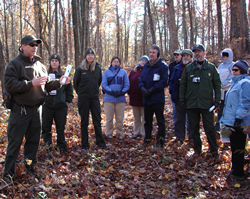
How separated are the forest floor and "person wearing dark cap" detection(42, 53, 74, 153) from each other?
30 cm

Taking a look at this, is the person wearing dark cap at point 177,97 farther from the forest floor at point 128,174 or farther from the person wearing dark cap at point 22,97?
the person wearing dark cap at point 22,97

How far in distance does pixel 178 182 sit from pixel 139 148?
1.99m

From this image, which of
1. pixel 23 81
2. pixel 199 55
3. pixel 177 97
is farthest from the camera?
pixel 177 97

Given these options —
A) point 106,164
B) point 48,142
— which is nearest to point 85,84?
point 48,142

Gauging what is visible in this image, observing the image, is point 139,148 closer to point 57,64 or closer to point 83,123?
point 83,123

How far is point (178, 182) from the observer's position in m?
3.96

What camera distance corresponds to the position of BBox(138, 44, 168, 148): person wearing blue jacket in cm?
570

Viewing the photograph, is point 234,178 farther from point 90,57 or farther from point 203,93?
point 90,57

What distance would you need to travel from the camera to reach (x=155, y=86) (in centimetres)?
565

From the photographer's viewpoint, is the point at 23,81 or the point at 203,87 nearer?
the point at 23,81

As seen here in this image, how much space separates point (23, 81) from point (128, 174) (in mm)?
2661

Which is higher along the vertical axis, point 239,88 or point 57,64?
point 57,64

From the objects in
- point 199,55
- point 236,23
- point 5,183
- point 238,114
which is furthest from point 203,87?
point 236,23

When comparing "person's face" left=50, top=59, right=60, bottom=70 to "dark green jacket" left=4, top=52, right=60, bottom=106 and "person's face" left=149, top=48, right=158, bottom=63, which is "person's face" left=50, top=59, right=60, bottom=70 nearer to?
"dark green jacket" left=4, top=52, right=60, bottom=106
